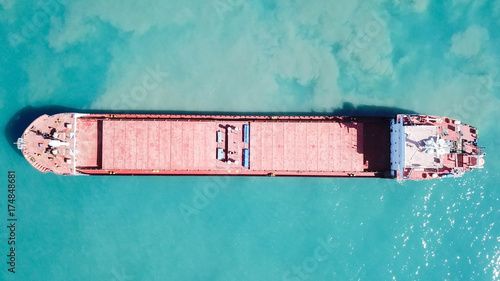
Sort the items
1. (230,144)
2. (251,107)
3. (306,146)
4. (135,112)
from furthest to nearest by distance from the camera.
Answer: (251,107) < (135,112) < (306,146) < (230,144)

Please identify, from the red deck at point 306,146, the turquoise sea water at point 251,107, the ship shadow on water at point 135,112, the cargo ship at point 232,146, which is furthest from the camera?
the ship shadow on water at point 135,112

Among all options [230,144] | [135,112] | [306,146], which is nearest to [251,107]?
[230,144]

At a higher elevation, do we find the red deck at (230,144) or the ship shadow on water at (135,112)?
the ship shadow on water at (135,112)

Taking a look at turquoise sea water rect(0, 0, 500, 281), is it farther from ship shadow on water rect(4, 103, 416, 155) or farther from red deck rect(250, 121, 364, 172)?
red deck rect(250, 121, 364, 172)

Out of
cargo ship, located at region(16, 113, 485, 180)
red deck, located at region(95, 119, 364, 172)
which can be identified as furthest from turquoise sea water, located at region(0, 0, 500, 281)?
red deck, located at region(95, 119, 364, 172)

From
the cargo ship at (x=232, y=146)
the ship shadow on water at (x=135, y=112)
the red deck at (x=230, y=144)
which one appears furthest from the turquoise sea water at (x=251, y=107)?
the red deck at (x=230, y=144)

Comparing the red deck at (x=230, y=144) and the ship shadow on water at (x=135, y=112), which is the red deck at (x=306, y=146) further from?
the ship shadow on water at (x=135, y=112)

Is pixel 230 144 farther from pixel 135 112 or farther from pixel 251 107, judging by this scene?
pixel 135 112

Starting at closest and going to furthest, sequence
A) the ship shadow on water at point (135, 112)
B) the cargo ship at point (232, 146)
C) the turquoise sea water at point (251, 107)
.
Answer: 1. the cargo ship at point (232, 146)
2. the turquoise sea water at point (251, 107)
3. the ship shadow on water at point (135, 112)

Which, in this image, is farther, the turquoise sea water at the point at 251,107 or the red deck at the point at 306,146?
the turquoise sea water at the point at 251,107

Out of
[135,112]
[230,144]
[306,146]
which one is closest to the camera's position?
[230,144]
